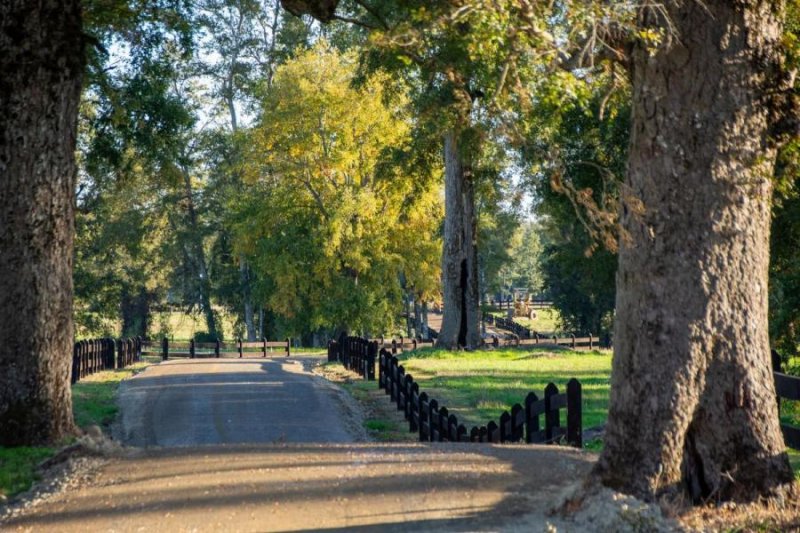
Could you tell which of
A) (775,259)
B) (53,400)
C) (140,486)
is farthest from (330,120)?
(140,486)

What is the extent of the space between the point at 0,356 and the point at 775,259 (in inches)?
623

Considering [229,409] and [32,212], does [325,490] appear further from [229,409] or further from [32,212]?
[229,409]

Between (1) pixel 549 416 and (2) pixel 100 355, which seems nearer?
(1) pixel 549 416

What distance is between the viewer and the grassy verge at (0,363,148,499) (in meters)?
10.6

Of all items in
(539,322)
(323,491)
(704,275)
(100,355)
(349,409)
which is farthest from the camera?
(539,322)

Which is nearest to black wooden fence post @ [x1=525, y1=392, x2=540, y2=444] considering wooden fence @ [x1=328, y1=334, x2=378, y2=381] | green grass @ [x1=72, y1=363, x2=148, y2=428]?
green grass @ [x1=72, y1=363, x2=148, y2=428]

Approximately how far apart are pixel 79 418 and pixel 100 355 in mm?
15113

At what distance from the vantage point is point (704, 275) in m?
8.45

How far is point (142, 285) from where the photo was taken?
6819 cm

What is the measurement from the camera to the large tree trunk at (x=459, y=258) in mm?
35250

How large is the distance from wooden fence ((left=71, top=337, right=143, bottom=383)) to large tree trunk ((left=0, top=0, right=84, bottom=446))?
13.8 m

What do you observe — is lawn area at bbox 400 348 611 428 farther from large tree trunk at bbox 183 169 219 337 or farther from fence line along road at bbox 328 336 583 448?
large tree trunk at bbox 183 169 219 337

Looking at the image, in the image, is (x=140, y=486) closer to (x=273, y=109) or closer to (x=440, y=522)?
(x=440, y=522)

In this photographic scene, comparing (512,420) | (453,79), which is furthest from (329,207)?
(453,79)
